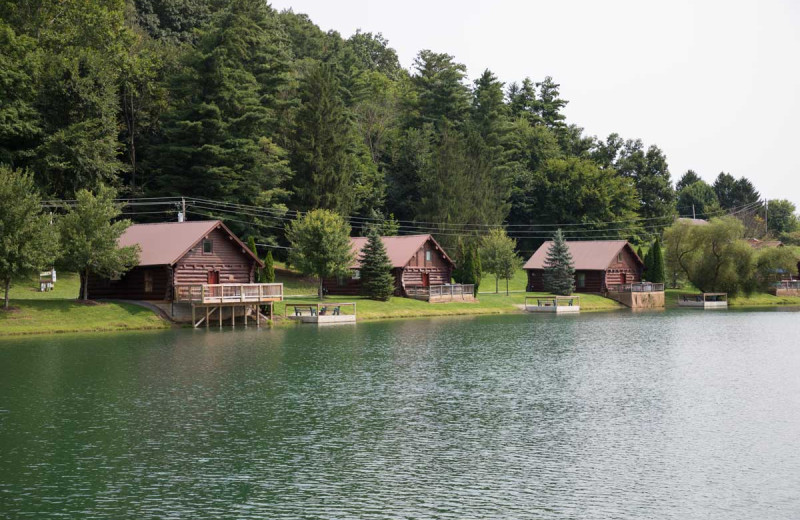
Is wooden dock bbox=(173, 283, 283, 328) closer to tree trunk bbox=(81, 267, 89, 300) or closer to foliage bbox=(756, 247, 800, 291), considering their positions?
tree trunk bbox=(81, 267, 89, 300)

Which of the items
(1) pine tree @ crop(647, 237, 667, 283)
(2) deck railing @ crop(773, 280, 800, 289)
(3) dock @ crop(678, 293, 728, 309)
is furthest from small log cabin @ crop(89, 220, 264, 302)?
(2) deck railing @ crop(773, 280, 800, 289)

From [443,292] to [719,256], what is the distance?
3874cm

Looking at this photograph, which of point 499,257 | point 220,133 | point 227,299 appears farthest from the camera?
point 499,257

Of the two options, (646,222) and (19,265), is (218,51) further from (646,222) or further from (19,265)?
(646,222)

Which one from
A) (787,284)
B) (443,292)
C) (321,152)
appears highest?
(321,152)

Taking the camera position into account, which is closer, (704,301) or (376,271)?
(376,271)

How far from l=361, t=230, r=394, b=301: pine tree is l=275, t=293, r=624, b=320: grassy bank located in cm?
112

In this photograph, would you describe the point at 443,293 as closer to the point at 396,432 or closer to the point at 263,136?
the point at 263,136

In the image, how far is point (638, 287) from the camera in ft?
324

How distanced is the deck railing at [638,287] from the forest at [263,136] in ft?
74.0

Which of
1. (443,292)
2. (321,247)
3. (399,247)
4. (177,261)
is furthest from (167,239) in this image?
(443,292)

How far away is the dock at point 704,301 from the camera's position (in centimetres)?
9706

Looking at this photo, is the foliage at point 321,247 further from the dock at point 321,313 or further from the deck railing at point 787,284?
the deck railing at point 787,284

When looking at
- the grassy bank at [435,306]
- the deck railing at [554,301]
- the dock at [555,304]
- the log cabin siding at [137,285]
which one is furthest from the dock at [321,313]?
the deck railing at [554,301]
